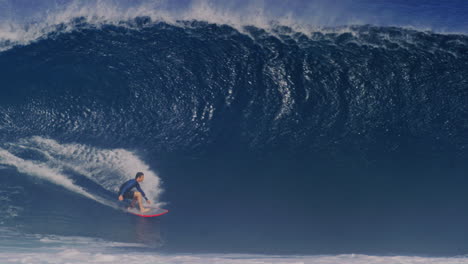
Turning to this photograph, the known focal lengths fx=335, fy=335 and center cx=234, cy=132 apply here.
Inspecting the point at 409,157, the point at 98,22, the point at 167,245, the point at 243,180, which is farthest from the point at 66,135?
the point at 409,157

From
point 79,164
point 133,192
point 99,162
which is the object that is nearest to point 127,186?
point 133,192

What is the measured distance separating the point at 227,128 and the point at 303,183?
7.25 feet

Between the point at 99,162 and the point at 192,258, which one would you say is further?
the point at 99,162

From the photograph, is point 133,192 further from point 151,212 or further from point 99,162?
point 99,162

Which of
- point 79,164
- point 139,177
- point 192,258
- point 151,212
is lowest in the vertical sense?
point 192,258

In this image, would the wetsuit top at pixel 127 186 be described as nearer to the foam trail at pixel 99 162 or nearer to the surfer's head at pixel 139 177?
the surfer's head at pixel 139 177

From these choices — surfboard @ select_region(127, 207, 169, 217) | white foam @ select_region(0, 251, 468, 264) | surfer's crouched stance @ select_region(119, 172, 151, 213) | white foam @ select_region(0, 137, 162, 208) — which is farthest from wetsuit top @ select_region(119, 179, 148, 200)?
white foam @ select_region(0, 251, 468, 264)

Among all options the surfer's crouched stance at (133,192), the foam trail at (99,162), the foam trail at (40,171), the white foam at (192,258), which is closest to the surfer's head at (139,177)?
the surfer's crouched stance at (133,192)

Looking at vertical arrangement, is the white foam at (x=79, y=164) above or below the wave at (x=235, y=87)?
below

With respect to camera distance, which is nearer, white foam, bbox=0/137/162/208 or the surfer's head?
the surfer's head

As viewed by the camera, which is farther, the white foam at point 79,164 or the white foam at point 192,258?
the white foam at point 79,164

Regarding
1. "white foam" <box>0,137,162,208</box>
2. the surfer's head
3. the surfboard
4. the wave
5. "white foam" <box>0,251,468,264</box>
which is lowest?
"white foam" <box>0,251,468,264</box>

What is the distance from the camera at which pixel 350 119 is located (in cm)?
726

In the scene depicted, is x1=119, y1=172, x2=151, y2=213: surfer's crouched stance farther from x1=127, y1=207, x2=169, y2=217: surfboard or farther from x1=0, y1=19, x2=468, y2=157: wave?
x1=0, y1=19, x2=468, y2=157: wave
